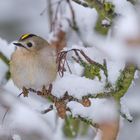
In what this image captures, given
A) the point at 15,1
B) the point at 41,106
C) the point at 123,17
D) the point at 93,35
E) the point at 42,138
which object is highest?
the point at 123,17

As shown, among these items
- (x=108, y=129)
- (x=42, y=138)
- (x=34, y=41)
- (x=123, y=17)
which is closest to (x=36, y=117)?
(x=42, y=138)

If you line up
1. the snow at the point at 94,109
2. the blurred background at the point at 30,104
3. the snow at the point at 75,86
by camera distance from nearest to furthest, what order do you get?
the snow at the point at 75,86 → the snow at the point at 94,109 → the blurred background at the point at 30,104

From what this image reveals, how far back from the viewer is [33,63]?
3018 millimetres

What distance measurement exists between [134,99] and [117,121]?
366 cm

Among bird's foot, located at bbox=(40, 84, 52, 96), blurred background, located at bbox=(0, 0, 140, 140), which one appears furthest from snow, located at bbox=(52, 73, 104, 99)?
blurred background, located at bbox=(0, 0, 140, 140)

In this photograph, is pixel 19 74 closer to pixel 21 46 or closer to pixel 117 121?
pixel 21 46

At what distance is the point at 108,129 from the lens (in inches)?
87.7

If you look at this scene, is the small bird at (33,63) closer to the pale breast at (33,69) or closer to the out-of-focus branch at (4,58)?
the pale breast at (33,69)

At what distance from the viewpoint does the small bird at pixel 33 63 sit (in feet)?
9.52

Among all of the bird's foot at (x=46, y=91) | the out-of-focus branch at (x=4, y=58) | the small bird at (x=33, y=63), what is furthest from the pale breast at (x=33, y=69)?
the out-of-focus branch at (x=4, y=58)

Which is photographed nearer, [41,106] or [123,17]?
[123,17]

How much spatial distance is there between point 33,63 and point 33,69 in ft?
0.18

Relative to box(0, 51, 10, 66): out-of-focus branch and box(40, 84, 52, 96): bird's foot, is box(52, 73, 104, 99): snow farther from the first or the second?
box(0, 51, 10, 66): out-of-focus branch

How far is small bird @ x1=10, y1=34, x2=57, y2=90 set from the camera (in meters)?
2.90
